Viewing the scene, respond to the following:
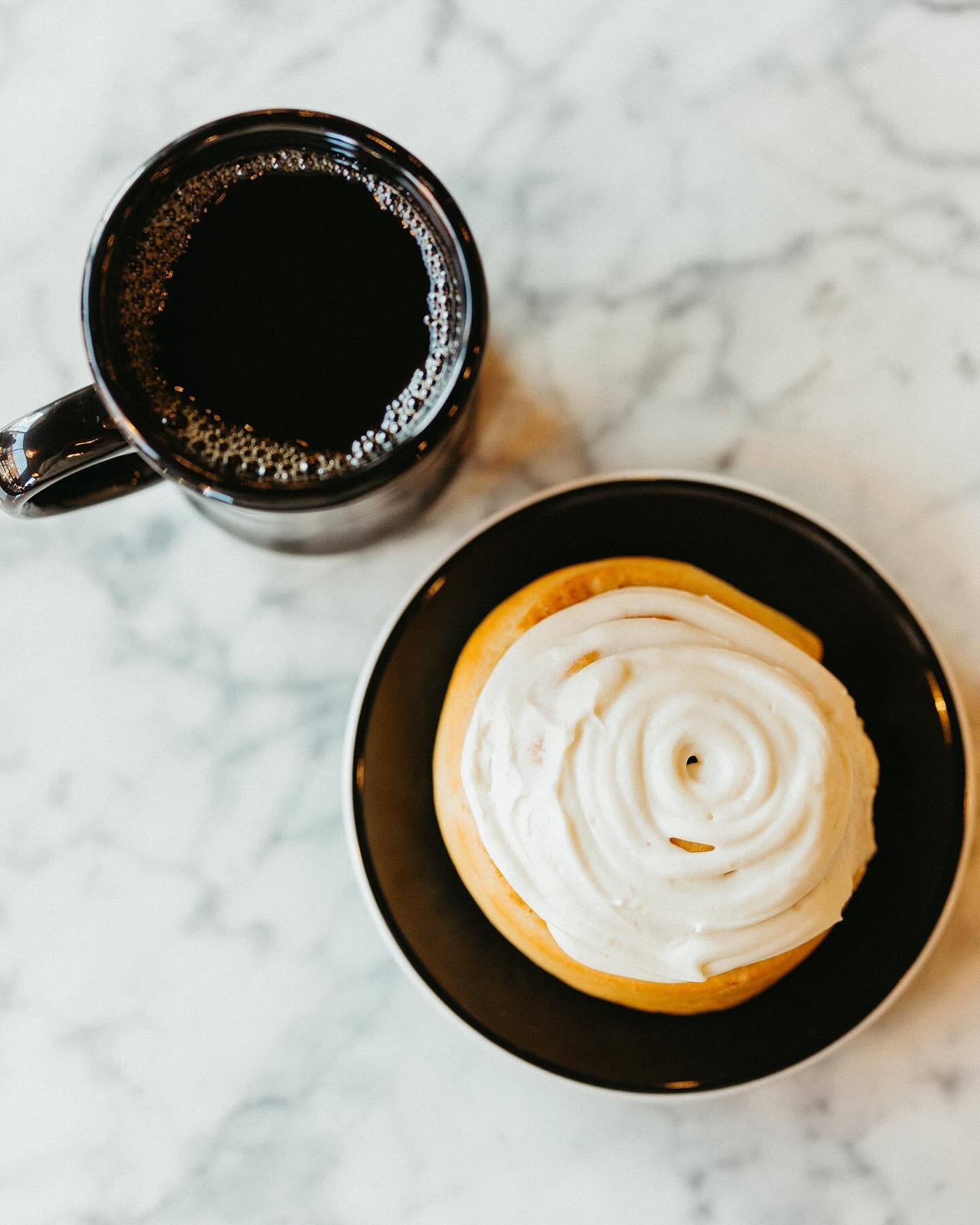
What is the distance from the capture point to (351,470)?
0.61 metres

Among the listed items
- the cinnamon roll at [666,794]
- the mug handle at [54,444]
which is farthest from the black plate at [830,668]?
the mug handle at [54,444]

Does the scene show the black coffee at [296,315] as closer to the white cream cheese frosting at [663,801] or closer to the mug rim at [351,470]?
the mug rim at [351,470]

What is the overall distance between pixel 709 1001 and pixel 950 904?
17 centimetres

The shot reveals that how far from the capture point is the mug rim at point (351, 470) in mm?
598

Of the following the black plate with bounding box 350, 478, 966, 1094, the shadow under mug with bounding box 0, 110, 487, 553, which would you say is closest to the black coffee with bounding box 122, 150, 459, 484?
the shadow under mug with bounding box 0, 110, 487, 553

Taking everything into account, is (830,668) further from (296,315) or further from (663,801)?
(296,315)

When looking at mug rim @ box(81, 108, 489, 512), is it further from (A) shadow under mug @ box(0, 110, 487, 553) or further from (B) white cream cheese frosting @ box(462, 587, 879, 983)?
(B) white cream cheese frosting @ box(462, 587, 879, 983)

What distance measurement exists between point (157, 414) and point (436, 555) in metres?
0.26

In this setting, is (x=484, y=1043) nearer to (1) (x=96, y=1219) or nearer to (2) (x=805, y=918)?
(2) (x=805, y=918)

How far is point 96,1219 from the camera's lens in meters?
0.83

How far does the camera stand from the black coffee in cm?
65

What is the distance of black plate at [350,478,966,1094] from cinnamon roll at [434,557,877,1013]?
7 cm

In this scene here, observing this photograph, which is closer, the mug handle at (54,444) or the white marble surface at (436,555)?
the mug handle at (54,444)

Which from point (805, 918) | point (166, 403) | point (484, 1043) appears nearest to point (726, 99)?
point (166, 403)
